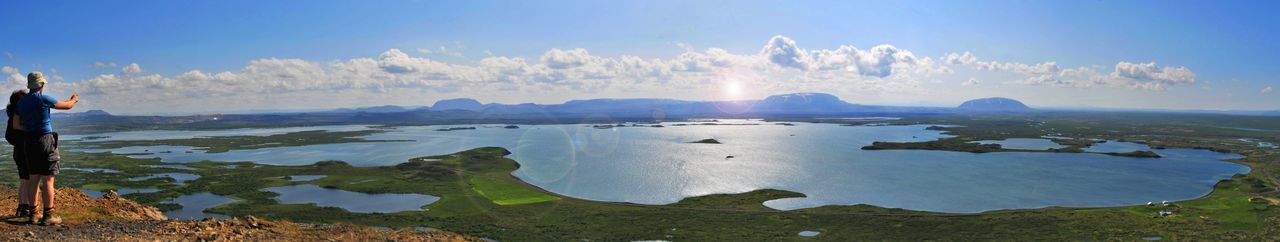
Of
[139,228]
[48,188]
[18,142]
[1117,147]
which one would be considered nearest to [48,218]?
[48,188]

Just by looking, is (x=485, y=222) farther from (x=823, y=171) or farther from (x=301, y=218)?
(x=823, y=171)

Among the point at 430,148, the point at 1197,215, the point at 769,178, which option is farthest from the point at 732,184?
the point at 430,148

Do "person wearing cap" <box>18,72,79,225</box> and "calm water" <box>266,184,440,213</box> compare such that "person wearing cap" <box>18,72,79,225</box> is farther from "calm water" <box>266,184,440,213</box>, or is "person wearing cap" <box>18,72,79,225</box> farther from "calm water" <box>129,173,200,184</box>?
"calm water" <box>129,173,200,184</box>

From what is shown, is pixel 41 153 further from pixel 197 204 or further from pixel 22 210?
pixel 197 204

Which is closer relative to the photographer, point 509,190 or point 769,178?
point 509,190

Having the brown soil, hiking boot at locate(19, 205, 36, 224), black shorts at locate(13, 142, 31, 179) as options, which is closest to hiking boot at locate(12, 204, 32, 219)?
hiking boot at locate(19, 205, 36, 224)

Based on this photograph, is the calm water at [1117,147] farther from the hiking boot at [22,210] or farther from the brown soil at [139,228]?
the hiking boot at [22,210]

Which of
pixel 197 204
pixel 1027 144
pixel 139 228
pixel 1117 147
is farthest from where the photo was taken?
pixel 1027 144
